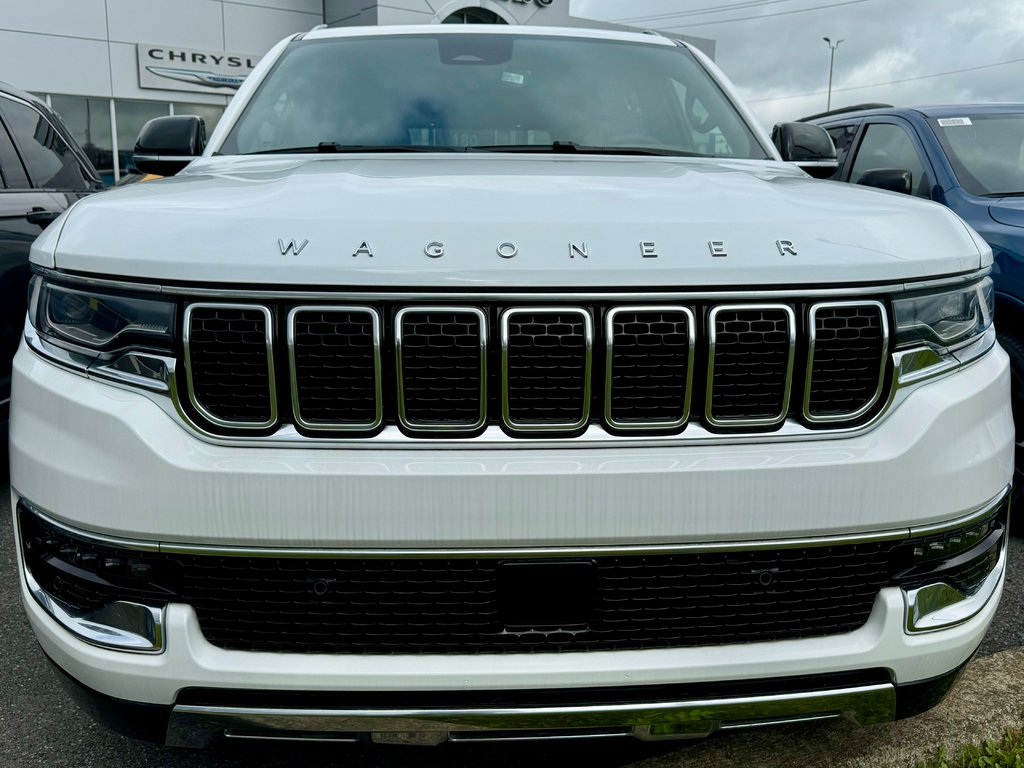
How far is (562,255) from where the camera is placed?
1.59m

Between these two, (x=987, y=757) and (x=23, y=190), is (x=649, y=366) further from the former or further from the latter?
(x=23, y=190)

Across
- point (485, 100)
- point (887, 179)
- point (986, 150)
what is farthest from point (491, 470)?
point (986, 150)

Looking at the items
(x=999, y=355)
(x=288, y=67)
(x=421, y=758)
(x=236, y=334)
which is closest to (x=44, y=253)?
(x=236, y=334)

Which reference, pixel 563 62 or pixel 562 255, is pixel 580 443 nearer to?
pixel 562 255

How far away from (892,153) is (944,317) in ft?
14.2

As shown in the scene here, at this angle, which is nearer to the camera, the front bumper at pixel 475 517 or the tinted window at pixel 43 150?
the front bumper at pixel 475 517

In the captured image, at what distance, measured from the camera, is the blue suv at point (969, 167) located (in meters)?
3.76

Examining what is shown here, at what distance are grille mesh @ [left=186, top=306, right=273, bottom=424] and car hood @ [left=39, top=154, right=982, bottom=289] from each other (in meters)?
0.08

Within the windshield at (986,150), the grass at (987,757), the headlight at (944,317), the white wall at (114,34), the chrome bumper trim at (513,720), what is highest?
the white wall at (114,34)

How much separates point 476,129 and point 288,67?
807 mm

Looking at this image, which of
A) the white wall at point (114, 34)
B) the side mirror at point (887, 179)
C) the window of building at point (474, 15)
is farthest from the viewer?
the window of building at point (474, 15)

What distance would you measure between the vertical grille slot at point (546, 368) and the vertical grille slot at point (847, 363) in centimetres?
44

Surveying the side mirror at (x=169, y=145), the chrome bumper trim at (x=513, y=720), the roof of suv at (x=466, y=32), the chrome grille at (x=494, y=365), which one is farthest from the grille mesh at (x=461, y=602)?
the roof of suv at (x=466, y=32)

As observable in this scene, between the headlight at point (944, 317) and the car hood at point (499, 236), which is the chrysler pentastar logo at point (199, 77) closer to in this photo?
the car hood at point (499, 236)
